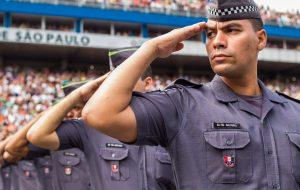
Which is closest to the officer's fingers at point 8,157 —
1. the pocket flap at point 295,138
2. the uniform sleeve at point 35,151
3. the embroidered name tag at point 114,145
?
the uniform sleeve at point 35,151

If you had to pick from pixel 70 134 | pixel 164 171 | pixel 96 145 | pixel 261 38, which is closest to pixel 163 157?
pixel 164 171

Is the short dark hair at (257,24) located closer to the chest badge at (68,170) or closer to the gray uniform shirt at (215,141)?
the gray uniform shirt at (215,141)

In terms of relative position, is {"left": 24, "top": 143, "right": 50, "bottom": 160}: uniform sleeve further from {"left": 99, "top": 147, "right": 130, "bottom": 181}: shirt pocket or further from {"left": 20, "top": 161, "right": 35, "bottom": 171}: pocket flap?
{"left": 99, "top": 147, "right": 130, "bottom": 181}: shirt pocket

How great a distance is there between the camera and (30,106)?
1844 centimetres

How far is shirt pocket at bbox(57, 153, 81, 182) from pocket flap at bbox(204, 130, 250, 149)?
299cm

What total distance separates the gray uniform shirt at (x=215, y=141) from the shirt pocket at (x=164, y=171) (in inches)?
52.2

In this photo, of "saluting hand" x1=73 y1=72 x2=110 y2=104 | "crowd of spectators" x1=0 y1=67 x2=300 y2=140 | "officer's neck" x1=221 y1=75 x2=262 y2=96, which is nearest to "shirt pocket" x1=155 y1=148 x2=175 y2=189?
"saluting hand" x1=73 y1=72 x2=110 y2=104

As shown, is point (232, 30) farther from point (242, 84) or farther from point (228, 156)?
point (228, 156)

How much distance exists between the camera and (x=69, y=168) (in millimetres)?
5180

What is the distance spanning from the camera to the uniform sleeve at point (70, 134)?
4.23 m

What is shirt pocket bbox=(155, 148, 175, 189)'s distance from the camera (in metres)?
3.74

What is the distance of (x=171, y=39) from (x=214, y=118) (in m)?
0.41

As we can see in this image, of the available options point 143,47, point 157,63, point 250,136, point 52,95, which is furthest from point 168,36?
point 157,63

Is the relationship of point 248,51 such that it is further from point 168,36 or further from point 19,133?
point 19,133
